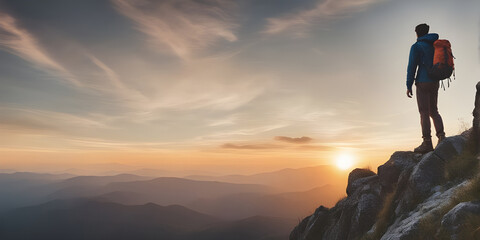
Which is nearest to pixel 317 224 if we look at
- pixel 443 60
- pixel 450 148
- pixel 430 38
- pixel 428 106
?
pixel 450 148

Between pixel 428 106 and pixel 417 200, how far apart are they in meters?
3.77

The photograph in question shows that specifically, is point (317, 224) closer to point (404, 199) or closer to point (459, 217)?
point (404, 199)

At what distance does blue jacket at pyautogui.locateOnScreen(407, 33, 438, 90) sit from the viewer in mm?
9719

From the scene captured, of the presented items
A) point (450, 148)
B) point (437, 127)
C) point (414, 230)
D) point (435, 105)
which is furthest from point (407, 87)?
point (414, 230)

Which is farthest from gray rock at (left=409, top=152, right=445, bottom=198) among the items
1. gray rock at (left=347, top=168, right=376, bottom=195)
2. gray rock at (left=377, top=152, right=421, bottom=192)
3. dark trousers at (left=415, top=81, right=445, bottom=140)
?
gray rock at (left=347, top=168, right=376, bottom=195)

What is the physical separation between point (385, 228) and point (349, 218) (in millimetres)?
3779

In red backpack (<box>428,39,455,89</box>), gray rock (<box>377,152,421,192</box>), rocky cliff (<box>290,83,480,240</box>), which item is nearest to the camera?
rocky cliff (<box>290,83,480,240</box>)

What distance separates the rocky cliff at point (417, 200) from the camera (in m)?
5.36

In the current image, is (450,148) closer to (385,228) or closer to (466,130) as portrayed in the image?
(466,130)

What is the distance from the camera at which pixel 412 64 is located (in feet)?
32.6

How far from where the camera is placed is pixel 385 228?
860cm

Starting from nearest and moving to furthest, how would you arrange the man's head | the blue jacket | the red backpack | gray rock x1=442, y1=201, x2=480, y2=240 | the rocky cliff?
gray rock x1=442, y1=201, x2=480, y2=240, the rocky cliff, the red backpack, the blue jacket, the man's head

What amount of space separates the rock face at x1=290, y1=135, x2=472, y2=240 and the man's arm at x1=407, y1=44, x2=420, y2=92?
95.3 inches

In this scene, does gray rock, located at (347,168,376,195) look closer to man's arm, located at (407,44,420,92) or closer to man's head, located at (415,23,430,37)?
man's arm, located at (407,44,420,92)
